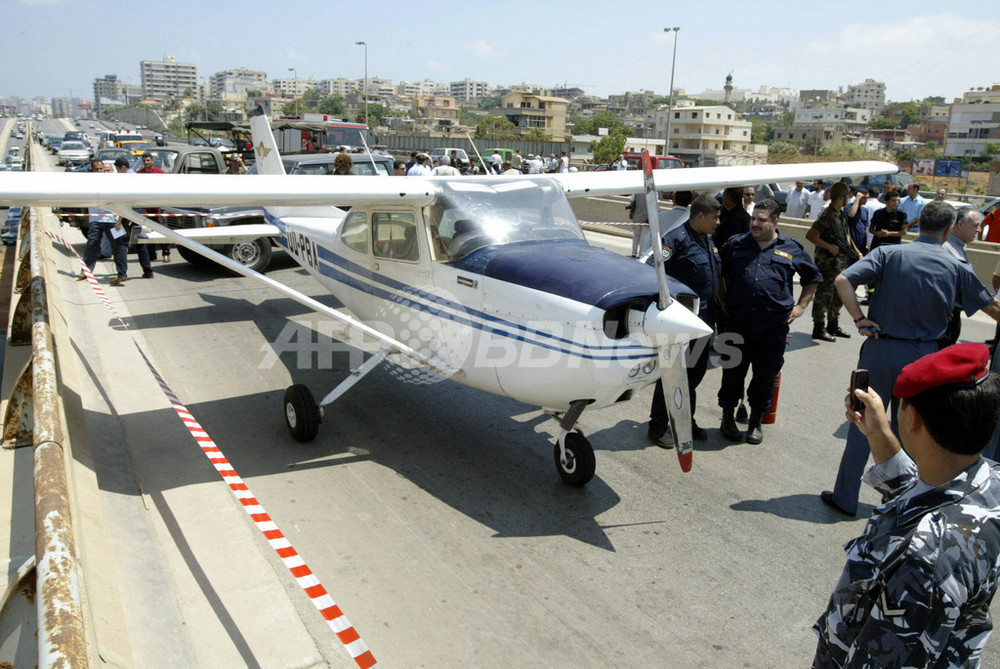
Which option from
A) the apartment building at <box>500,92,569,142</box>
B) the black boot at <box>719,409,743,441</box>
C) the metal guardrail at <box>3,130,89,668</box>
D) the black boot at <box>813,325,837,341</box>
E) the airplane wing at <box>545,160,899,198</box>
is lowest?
the black boot at <box>719,409,743,441</box>

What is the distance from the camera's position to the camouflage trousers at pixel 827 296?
8695mm

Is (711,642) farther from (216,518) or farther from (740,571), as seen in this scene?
(216,518)

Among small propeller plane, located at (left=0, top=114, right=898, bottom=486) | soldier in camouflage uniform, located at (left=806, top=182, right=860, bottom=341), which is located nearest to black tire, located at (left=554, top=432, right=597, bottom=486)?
small propeller plane, located at (left=0, top=114, right=898, bottom=486)

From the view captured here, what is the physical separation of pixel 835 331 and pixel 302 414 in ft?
24.1

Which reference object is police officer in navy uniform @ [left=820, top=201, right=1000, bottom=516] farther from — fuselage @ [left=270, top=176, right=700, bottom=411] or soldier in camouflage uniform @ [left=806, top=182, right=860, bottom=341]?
soldier in camouflage uniform @ [left=806, top=182, right=860, bottom=341]

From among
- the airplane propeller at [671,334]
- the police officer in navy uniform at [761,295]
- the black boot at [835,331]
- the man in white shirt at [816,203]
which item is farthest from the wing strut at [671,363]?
the man in white shirt at [816,203]

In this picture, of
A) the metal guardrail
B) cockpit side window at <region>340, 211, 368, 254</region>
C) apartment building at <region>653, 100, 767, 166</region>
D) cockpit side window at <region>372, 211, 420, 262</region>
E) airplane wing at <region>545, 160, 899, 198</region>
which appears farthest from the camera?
apartment building at <region>653, 100, 767, 166</region>

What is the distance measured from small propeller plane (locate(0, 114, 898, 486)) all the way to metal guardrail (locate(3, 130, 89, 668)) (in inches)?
51.8

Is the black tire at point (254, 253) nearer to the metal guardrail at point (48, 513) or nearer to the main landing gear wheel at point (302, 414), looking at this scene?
the metal guardrail at point (48, 513)

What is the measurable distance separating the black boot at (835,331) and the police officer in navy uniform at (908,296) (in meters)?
4.81

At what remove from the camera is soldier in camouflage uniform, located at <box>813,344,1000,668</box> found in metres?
1.61

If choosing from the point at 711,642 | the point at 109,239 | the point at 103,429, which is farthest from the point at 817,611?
the point at 109,239

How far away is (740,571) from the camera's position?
157 inches

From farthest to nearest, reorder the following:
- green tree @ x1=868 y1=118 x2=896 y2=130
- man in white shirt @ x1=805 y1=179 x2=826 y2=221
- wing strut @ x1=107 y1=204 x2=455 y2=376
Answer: green tree @ x1=868 y1=118 x2=896 y2=130
man in white shirt @ x1=805 y1=179 x2=826 y2=221
wing strut @ x1=107 y1=204 x2=455 y2=376
